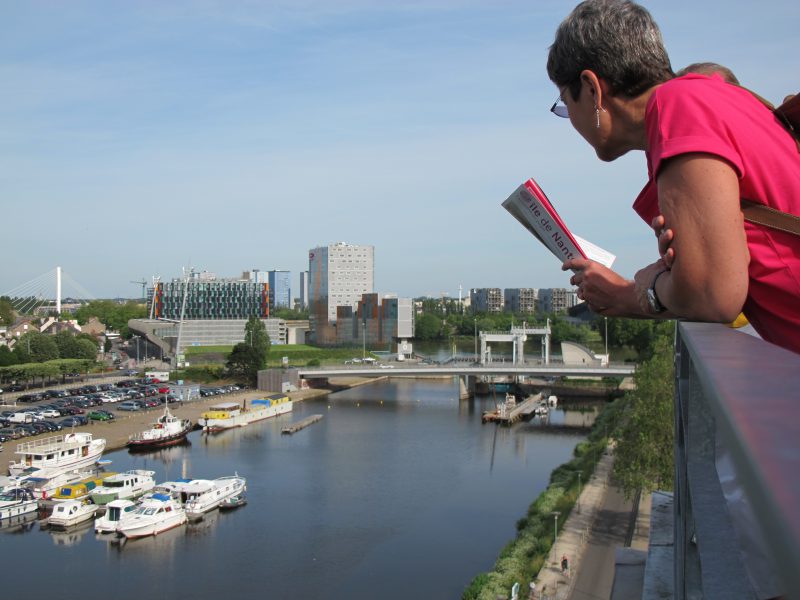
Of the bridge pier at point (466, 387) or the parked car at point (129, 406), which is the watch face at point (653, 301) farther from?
the bridge pier at point (466, 387)

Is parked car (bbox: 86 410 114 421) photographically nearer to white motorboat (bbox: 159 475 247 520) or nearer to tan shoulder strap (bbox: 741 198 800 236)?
white motorboat (bbox: 159 475 247 520)

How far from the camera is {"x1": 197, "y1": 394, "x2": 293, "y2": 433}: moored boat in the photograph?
15.2 metres

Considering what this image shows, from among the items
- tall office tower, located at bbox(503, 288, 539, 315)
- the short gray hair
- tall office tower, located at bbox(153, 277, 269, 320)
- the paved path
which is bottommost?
the paved path

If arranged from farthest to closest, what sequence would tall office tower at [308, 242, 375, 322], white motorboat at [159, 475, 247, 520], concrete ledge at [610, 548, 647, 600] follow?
tall office tower at [308, 242, 375, 322], white motorboat at [159, 475, 247, 520], concrete ledge at [610, 548, 647, 600]

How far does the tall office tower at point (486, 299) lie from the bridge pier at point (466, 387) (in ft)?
135

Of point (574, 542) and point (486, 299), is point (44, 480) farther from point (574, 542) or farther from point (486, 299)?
point (486, 299)

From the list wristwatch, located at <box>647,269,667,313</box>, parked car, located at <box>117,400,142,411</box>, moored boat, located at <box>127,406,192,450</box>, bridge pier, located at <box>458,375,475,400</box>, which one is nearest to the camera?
wristwatch, located at <box>647,269,667,313</box>

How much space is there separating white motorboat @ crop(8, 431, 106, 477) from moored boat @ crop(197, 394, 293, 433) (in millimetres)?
3347

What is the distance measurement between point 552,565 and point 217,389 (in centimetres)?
1479

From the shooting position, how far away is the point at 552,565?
682cm

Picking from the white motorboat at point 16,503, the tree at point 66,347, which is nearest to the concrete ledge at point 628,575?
the white motorboat at point 16,503

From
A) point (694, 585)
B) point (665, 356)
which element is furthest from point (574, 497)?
point (694, 585)

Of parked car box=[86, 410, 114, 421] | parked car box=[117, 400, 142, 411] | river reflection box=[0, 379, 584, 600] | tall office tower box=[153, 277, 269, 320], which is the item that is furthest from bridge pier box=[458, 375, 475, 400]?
tall office tower box=[153, 277, 269, 320]

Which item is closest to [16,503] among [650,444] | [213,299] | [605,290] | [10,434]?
[10,434]
